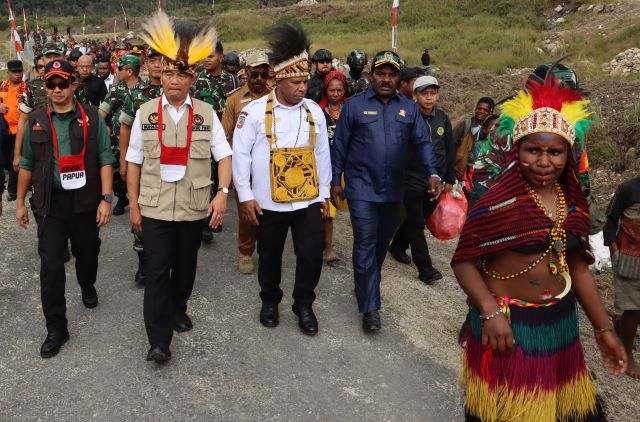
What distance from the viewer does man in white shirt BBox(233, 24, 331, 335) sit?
3900 mm

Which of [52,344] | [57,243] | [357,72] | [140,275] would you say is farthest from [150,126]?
[357,72]

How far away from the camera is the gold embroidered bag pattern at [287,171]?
12.9 feet

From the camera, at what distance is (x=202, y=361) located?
380 centimetres

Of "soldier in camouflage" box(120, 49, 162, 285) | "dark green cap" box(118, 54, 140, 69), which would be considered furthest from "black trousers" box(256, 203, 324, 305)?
"dark green cap" box(118, 54, 140, 69)

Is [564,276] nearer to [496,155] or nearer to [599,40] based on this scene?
[496,155]

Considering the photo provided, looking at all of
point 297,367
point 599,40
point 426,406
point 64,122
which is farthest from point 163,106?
point 599,40

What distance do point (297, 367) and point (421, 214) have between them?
223 centimetres

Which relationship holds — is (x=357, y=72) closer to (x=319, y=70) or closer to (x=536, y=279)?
(x=319, y=70)

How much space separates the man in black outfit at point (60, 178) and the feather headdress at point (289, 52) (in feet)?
4.51

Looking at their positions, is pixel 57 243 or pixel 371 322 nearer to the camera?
pixel 57 243

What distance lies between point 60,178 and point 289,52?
1.82m

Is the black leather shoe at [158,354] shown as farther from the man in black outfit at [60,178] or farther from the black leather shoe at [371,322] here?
the black leather shoe at [371,322]

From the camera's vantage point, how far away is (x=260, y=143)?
3.96 metres

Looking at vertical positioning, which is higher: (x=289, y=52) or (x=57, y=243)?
(x=289, y=52)
